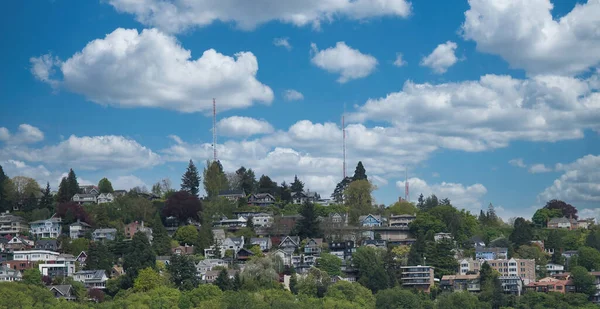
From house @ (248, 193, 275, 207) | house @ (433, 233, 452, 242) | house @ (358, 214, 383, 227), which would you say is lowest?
house @ (433, 233, 452, 242)

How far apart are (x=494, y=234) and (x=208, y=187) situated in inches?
1093

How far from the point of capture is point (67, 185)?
7988cm

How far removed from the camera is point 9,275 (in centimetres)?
5800

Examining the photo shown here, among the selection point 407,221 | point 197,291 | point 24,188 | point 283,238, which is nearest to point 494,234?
point 407,221

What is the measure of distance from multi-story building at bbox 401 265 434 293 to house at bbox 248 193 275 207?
24.0 meters

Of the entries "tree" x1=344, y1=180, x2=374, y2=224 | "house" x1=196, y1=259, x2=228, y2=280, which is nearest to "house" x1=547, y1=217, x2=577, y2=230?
"tree" x1=344, y1=180, x2=374, y2=224

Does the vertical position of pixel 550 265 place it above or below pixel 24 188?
below

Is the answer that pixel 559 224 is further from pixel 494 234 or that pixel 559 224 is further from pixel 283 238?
pixel 283 238

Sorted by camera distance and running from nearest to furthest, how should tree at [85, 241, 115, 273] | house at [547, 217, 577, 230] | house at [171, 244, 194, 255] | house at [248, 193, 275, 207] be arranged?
tree at [85, 241, 115, 273], house at [171, 244, 194, 255], house at [547, 217, 577, 230], house at [248, 193, 275, 207]

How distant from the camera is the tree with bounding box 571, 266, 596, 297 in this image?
6269cm

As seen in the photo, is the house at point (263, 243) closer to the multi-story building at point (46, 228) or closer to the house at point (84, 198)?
the multi-story building at point (46, 228)

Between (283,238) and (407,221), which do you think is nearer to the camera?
(283,238)

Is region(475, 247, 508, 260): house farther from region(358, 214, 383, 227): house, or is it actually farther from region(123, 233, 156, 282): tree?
region(123, 233, 156, 282): tree

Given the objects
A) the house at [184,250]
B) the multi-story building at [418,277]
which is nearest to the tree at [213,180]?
the house at [184,250]
